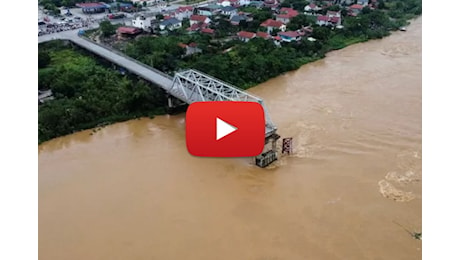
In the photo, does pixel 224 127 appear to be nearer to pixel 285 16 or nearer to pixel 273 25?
pixel 273 25

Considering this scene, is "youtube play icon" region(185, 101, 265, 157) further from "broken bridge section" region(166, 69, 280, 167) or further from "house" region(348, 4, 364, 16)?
"house" region(348, 4, 364, 16)

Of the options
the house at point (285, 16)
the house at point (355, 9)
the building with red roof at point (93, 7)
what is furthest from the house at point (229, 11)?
the building with red roof at point (93, 7)

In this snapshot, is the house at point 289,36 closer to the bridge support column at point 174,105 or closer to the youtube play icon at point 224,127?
the bridge support column at point 174,105

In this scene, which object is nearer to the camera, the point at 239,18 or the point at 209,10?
the point at 239,18

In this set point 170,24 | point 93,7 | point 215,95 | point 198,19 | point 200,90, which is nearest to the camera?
point 200,90

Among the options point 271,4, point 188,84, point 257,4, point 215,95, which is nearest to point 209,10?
point 257,4

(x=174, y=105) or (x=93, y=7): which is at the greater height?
(x=93, y=7)

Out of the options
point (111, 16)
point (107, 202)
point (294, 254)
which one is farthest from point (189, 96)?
point (111, 16)

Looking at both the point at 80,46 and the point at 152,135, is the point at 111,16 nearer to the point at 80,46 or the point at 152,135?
the point at 80,46
